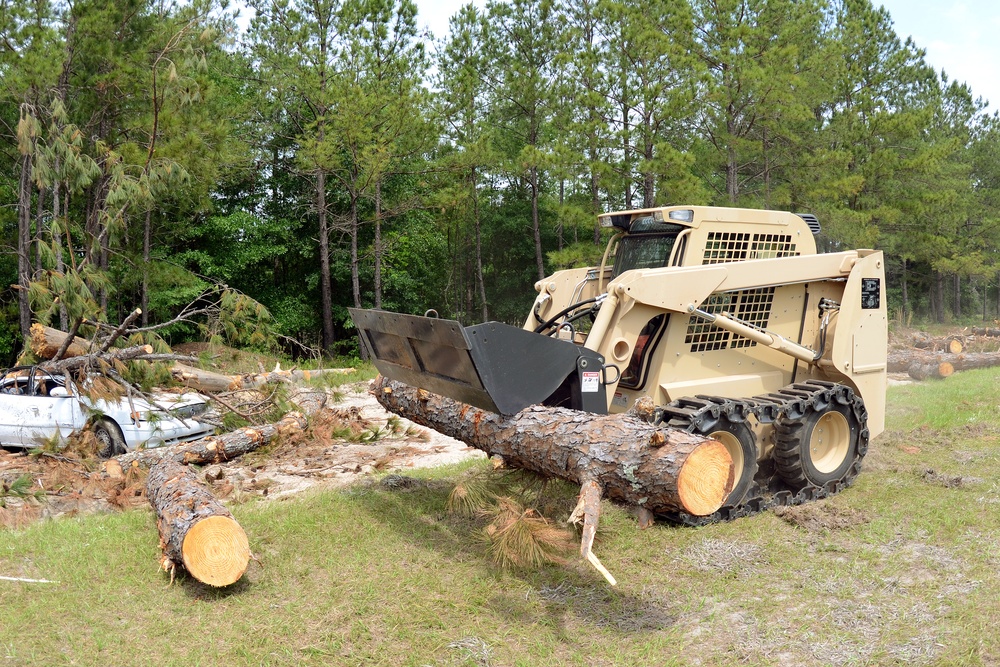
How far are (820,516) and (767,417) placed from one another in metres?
0.88

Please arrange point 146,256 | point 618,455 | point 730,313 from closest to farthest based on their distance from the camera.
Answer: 1. point 618,455
2. point 730,313
3. point 146,256

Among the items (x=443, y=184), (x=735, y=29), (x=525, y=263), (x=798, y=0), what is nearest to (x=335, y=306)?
(x=443, y=184)

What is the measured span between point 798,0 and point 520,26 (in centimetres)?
846

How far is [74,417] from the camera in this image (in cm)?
984

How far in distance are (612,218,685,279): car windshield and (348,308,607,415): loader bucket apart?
171 cm

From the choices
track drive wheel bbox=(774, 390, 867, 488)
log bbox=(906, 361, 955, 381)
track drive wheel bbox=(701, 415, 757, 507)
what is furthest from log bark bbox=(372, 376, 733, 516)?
log bbox=(906, 361, 955, 381)

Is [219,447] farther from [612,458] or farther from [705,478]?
[705,478]

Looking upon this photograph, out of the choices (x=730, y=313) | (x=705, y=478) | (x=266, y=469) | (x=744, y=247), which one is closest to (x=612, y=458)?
(x=705, y=478)

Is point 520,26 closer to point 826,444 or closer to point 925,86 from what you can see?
point 925,86

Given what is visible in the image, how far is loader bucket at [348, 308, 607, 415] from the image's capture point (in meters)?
5.48

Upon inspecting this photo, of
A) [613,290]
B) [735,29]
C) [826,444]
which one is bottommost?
[826,444]

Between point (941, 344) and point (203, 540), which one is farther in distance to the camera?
point (941, 344)

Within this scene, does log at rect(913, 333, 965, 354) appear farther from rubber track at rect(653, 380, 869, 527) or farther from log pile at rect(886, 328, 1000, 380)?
rubber track at rect(653, 380, 869, 527)

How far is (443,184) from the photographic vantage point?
25.3 meters
